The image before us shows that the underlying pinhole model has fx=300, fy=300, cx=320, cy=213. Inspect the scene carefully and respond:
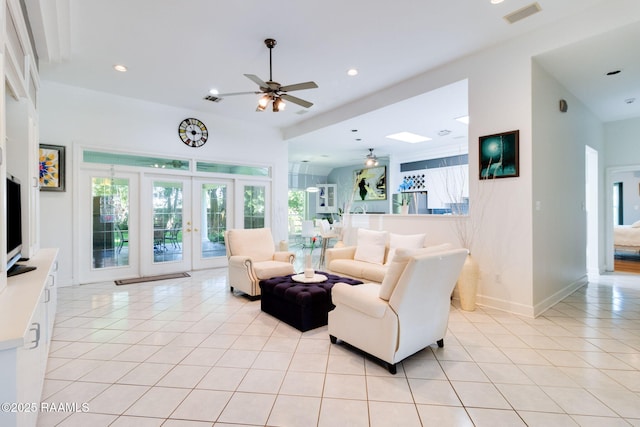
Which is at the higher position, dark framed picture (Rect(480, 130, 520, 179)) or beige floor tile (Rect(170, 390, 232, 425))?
dark framed picture (Rect(480, 130, 520, 179))

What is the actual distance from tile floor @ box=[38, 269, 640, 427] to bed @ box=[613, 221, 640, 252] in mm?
4526

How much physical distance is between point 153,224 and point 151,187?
706 mm

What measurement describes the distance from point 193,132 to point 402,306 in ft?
18.1

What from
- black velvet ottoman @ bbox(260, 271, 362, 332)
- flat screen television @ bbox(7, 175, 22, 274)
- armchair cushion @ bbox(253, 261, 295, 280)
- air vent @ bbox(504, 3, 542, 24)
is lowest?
black velvet ottoman @ bbox(260, 271, 362, 332)

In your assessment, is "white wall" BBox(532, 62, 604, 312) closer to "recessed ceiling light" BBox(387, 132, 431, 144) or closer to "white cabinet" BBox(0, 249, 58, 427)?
"recessed ceiling light" BBox(387, 132, 431, 144)

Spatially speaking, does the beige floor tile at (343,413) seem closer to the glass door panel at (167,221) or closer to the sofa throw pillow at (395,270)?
the sofa throw pillow at (395,270)

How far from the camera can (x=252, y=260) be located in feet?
14.5

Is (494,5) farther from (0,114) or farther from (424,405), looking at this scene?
(0,114)

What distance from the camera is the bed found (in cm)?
668

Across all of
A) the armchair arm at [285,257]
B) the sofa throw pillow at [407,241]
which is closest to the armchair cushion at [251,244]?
the armchair arm at [285,257]

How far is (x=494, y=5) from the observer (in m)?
2.94

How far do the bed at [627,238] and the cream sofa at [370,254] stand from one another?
6.07m

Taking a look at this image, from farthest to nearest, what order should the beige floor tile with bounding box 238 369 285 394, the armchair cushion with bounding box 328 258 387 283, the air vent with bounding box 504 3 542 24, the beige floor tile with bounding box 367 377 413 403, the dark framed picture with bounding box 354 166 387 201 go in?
the dark framed picture with bounding box 354 166 387 201
the armchair cushion with bounding box 328 258 387 283
the air vent with bounding box 504 3 542 24
the beige floor tile with bounding box 238 369 285 394
the beige floor tile with bounding box 367 377 413 403

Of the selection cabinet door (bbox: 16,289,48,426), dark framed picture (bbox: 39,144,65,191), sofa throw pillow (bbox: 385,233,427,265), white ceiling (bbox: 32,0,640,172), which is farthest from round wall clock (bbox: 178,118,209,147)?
cabinet door (bbox: 16,289,48,426)
